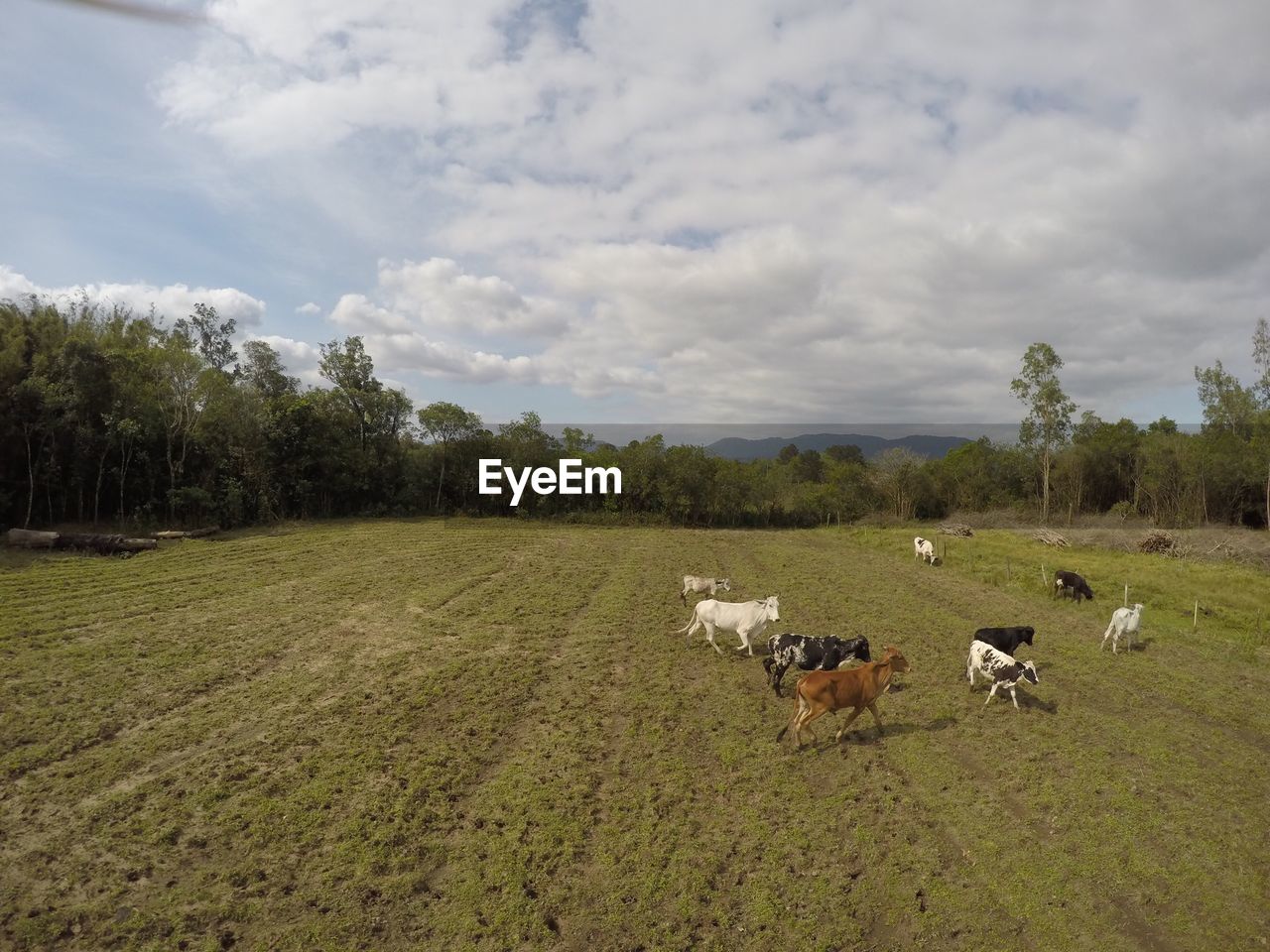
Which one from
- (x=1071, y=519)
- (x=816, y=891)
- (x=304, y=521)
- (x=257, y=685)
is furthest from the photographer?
(x=1071, y=519)

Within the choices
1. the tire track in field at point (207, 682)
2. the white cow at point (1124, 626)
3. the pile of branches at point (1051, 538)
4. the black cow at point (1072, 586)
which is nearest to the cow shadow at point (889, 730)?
the white cow at point (1124, 626)

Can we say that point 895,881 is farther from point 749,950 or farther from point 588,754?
point 588,754

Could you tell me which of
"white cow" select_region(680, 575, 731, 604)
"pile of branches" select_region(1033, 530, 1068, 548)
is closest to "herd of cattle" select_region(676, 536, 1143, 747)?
"white cow" select_region(680, 575, 731, 604)

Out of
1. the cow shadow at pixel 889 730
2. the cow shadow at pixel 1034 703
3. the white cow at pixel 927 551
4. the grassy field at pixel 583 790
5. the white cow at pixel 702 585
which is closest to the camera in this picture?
the grassy field at pixel 583 790

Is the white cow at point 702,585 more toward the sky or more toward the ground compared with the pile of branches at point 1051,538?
more toward the ground

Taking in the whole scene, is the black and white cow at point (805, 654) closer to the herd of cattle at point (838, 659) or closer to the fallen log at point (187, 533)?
the herd of cattle at point (838, 659)

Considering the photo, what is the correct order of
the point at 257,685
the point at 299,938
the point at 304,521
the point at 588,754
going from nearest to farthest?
the point at 299,938
the point at 588,754
the point at 257,685
the point at 304,521

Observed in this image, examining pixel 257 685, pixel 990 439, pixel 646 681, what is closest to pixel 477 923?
pixel 646 681
